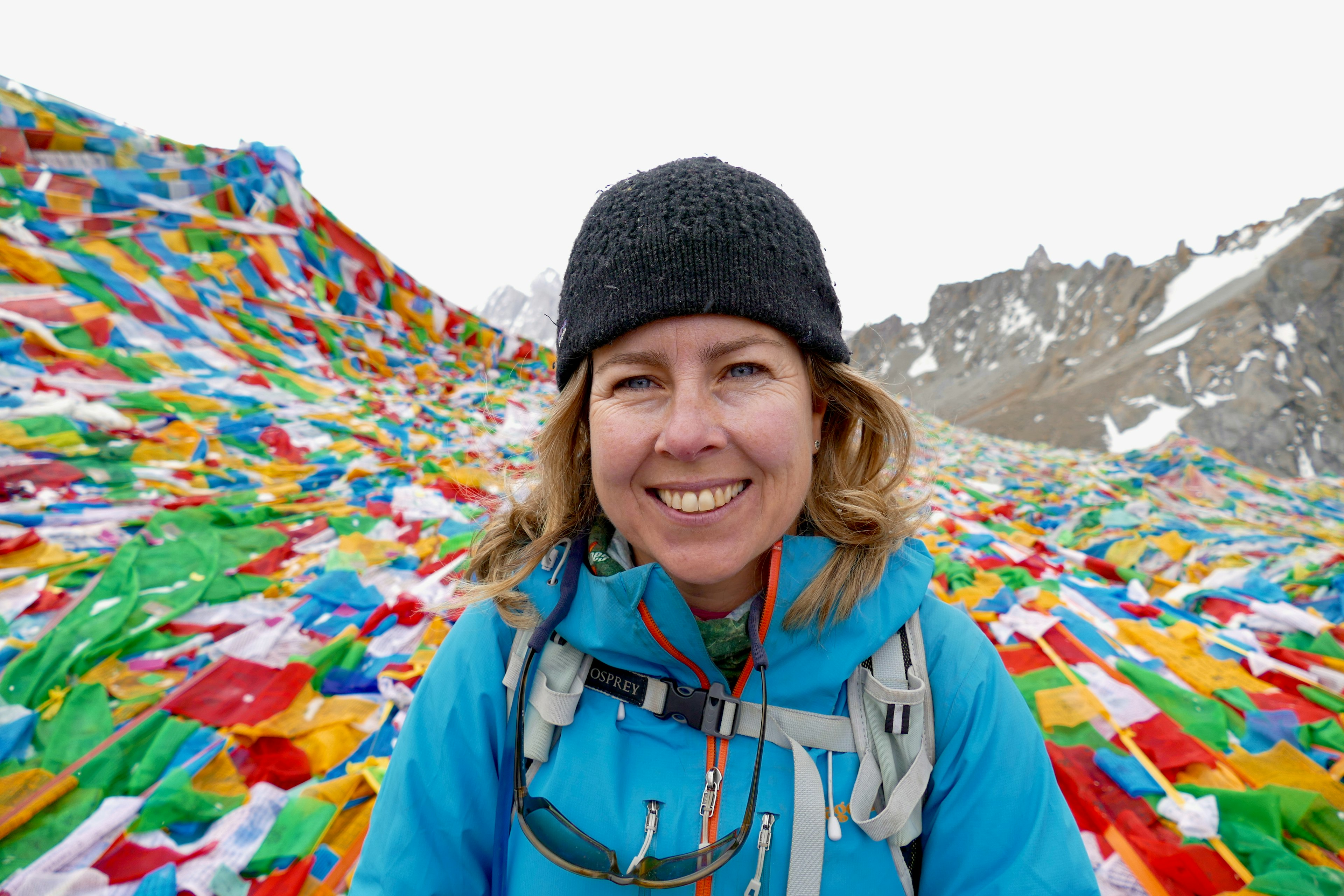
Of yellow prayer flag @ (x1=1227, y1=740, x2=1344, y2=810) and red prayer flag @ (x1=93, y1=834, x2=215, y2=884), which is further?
yellow prayer flag @ (x1=1227, y1=740, x2=1344, y2=810)

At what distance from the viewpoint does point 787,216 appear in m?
1.57

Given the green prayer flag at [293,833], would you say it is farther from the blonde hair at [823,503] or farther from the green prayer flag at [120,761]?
the blonde hair at [823,503]

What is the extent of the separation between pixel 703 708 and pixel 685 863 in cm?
Answer: 31

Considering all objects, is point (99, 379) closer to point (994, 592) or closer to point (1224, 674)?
point (994, 592)

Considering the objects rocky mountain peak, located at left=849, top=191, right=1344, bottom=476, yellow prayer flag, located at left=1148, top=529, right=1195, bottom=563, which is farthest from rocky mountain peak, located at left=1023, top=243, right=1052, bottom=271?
yellow prayer flag, located at left=1148, top=529, right=1195, bottom=563

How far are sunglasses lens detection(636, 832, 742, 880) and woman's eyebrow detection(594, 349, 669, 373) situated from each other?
1.07 meters

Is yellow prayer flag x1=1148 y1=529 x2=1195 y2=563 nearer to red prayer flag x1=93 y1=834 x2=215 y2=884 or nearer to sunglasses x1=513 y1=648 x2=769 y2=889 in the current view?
sunglasses x1=513 y1=648 x2=769 y2=889

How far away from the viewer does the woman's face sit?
1388 mm

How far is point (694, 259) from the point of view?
1409 millimetres

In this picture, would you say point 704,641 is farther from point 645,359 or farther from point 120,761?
point 120,761

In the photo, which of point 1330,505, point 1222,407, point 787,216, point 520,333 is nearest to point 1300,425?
point 1222,407

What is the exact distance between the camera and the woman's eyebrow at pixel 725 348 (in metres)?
1.41

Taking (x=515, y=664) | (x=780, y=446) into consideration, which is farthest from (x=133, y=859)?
(x=780, y=446)

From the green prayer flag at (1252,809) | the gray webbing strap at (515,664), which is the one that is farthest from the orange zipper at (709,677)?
the green prayer flag at (1252,809)
